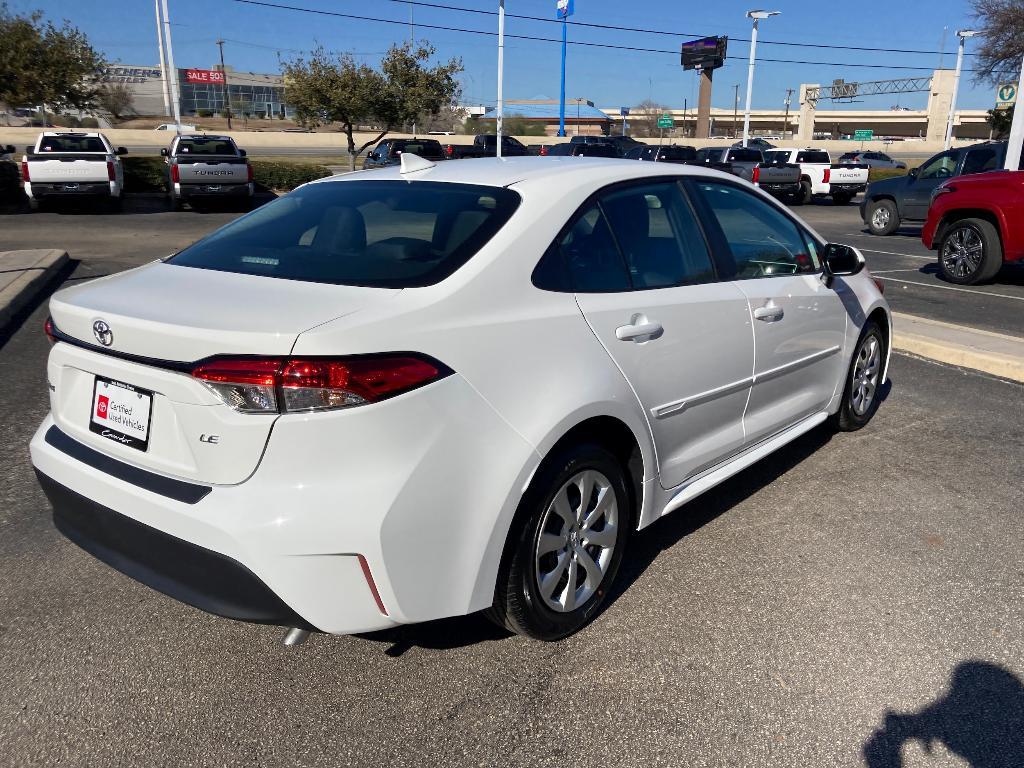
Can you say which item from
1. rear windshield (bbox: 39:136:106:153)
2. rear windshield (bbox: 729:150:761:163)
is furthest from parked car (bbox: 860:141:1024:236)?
rear windshield (bbox: 39:136:106:153)

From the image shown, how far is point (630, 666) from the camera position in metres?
2.95

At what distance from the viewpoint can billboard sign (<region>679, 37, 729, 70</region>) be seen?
67.8 metres

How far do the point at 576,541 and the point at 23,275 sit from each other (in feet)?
29.5

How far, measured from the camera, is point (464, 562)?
2.56m

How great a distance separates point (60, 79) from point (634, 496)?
104 feet

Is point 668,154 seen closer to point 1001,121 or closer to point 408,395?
point 408,395

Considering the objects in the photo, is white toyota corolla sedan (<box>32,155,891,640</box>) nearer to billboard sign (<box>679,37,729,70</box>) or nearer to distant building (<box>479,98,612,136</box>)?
billboard sign (<box>679,37,729,70</box>)

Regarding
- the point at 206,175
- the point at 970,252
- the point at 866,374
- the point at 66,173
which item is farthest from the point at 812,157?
the point at 866,374

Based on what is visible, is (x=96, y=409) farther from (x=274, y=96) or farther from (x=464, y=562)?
(x=274, y=96)

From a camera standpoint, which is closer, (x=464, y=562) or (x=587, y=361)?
(x=464, y=562)

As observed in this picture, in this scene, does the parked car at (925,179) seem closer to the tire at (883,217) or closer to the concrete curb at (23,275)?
the tire at (883,217)

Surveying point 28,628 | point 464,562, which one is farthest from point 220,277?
point 28,628

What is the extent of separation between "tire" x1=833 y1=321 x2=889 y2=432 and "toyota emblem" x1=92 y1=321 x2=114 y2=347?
3.96 m

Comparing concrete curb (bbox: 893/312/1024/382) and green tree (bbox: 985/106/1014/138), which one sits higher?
green tree (bbox: 985/106/1014/138)
